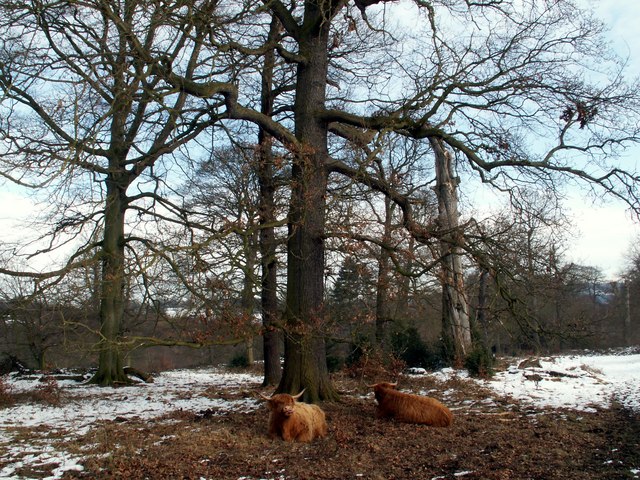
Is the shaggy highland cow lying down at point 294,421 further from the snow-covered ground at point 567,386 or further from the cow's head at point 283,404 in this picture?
the snow-covered ground at point 567,386

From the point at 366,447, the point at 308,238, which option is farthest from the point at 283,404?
the point at 308,238

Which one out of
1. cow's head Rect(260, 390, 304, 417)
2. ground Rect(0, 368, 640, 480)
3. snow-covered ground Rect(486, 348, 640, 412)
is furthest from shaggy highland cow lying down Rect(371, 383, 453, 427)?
snow-covered ground Rect(486, 348, 640, 412)

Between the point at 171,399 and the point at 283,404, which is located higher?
the point at 283,404

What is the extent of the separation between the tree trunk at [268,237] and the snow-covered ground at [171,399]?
0.92 meters

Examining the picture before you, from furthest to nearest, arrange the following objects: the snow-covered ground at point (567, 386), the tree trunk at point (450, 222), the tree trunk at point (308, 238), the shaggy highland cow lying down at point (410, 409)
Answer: the tree trunk at point (450, 222)
the snow-covered ground at point (567, 386)
the tree trunk at point (308, 238)
the shaggy highland cow lying down at point (410, 409)

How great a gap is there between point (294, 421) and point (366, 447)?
108 centimetres

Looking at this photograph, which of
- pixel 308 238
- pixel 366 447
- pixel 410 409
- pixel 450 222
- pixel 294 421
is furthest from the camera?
pixel 450 222

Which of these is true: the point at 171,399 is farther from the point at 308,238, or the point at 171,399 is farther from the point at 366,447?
the point at 366,447

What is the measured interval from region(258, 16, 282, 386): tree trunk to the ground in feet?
6.71

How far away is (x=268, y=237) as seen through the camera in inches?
513

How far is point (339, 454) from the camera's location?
22.9ft

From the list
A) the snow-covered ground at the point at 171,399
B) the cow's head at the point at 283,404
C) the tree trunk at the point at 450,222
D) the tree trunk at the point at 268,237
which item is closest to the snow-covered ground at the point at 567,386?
the snow-covered ground at the point at 171,399

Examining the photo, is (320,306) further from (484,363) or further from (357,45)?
(357,45)

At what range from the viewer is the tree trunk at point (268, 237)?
980cm
